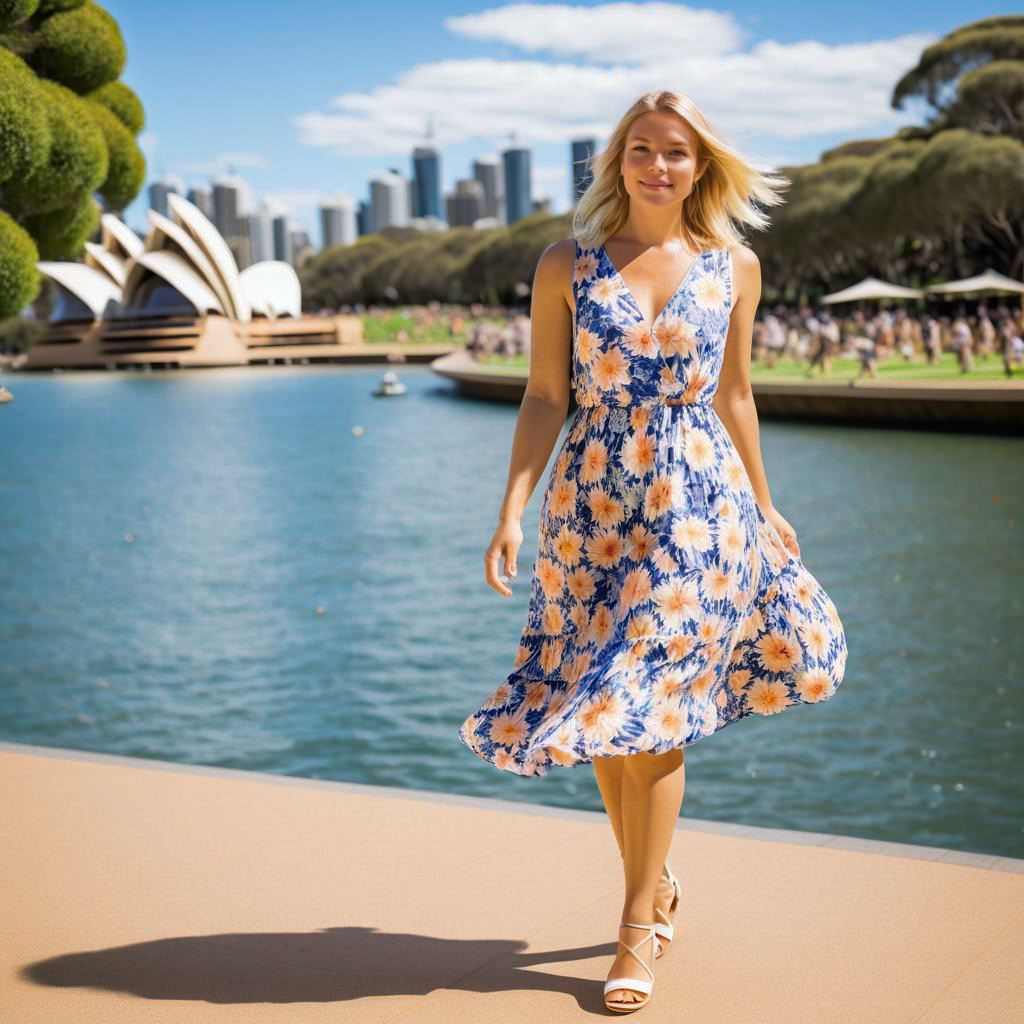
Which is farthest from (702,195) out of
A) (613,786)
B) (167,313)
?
(167,313)

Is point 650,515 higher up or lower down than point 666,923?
higher up

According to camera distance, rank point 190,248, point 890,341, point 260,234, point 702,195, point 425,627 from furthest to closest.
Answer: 1. point 260,234
2. point 190,248
3. point 890,341
4. point 425,627
5. point 702,195

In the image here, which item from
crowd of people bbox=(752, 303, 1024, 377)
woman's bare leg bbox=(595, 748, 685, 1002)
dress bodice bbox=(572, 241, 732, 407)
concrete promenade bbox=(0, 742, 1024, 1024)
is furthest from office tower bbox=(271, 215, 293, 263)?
woman's bare leg bbox=(595, 748, 685, 1002)

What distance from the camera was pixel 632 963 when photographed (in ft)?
6.72

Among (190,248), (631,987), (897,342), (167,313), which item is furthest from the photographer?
(167,313)

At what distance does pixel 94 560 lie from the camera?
43.7 ft

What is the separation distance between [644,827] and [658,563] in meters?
0.39

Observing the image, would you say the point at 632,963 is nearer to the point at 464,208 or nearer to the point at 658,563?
the point at 658,563

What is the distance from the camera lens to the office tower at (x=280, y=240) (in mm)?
103750

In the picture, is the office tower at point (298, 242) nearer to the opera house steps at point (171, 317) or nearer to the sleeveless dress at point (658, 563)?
the opera house steps at point (171, 317)

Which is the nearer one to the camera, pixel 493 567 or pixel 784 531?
pixel 493 567

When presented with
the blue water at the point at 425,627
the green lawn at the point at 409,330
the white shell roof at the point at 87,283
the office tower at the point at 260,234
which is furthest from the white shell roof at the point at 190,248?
the office tower at the point at 260,234

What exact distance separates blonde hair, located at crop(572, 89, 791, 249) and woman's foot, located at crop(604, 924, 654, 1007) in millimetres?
1033

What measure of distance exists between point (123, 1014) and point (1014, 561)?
9741 mm
